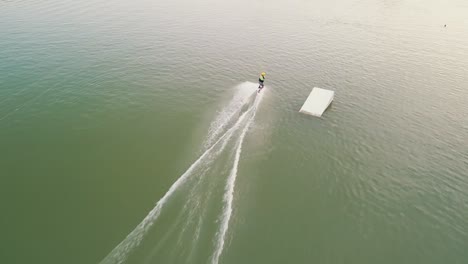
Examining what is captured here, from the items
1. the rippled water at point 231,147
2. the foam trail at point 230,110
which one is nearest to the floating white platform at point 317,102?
the rippled water at point 231,147

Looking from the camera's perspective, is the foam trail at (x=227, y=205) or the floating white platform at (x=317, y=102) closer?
the foam trail at (x=227, y=205)

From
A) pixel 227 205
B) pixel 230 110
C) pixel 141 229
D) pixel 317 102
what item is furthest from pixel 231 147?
pixel 317 102

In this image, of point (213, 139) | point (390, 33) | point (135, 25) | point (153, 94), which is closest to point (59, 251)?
point (213, 139)

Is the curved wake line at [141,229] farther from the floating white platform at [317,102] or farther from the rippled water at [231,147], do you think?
the floating white platform at [317,102]

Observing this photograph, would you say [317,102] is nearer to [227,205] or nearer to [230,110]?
[230,110]

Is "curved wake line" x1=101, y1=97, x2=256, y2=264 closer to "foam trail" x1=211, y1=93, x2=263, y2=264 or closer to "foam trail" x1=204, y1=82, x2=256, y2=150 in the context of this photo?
"foam trail" x1=211, y1=93, x2=263, y2=264

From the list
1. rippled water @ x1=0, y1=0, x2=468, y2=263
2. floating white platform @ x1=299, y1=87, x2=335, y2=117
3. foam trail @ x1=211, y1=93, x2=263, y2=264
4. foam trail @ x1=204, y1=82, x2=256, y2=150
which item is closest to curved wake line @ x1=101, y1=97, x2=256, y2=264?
rippled water @ x1=0, y1=0, x2=468, y2=263
